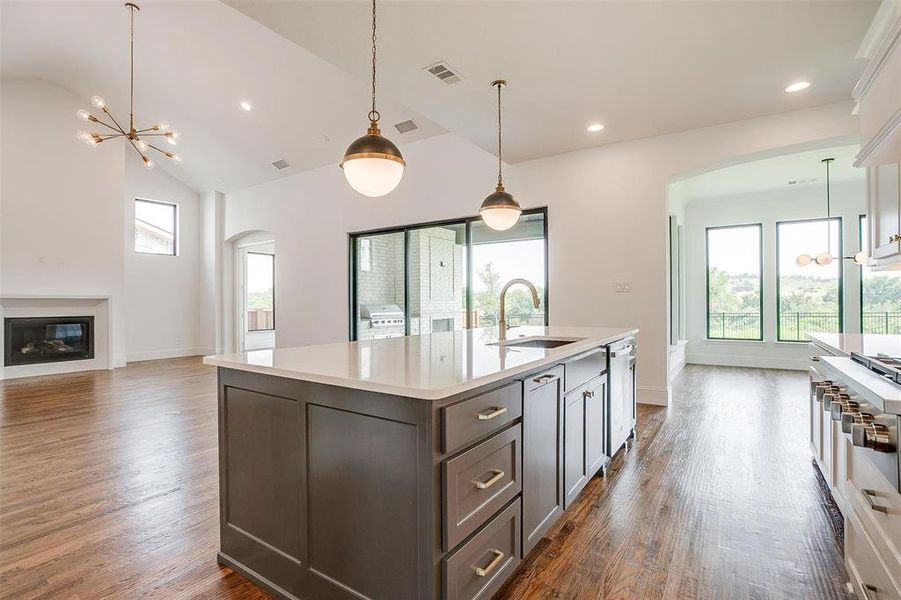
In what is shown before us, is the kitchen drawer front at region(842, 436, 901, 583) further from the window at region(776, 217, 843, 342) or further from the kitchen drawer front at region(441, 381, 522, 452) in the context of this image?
the window at region(776, 217, 843, 342)

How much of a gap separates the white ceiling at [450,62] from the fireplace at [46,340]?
123 inches

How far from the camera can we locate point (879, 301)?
6625mm

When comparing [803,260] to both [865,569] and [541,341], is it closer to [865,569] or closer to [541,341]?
[541,341]

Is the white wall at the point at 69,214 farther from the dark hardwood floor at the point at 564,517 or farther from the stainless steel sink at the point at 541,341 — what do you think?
the stainless steel sink at the point at 541,341

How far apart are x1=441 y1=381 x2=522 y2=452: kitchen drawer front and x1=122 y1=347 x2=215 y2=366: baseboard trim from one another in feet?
30.0

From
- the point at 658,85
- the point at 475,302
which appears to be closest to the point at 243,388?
the point at 658,85

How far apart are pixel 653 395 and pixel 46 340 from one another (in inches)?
347

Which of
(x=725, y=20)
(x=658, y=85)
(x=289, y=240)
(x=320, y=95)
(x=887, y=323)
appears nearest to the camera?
(x=725, y=20)

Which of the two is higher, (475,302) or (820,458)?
(475,302)

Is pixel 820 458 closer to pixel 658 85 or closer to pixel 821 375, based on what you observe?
pixel 821 375

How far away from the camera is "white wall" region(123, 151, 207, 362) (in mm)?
8242

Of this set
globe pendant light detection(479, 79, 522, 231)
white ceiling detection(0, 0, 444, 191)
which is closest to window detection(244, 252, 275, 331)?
white ceiling detection(0, 0, 444, 191)

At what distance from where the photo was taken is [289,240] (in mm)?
8047

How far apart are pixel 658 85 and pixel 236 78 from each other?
5.11 meters
